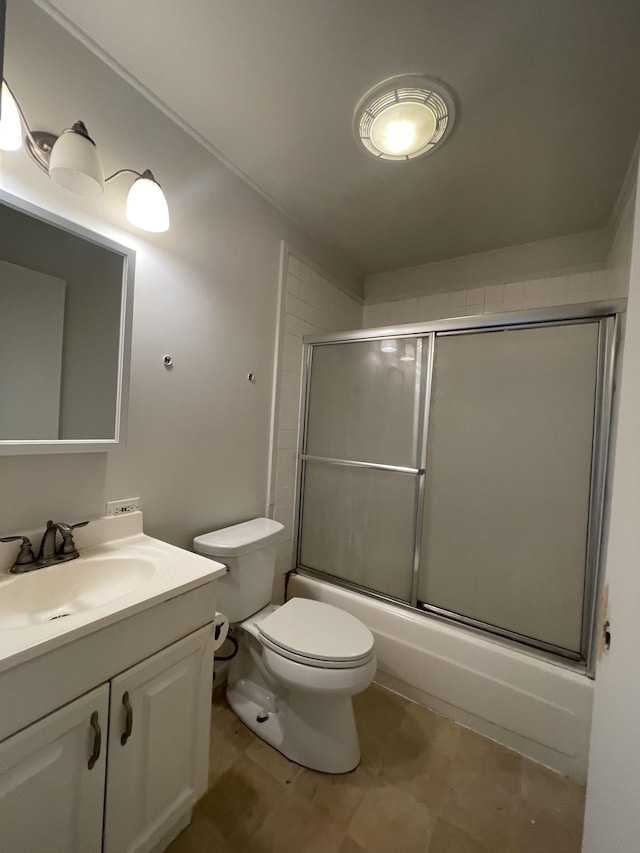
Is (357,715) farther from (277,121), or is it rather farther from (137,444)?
(277,121)

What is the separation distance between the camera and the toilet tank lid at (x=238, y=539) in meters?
1.45

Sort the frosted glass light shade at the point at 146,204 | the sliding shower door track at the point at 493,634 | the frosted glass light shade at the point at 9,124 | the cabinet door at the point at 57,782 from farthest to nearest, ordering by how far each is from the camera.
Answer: the sliding shower door track at the point at 493,634 → the frosted glass light shade at the point at 146,204 → the frosted glass light shade at the point at 9,124 → the cabinet door at the point at 57,782

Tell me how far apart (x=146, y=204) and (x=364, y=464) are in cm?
147

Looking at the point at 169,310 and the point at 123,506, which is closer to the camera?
the point at 123,506

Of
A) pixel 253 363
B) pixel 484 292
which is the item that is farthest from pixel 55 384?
pixel 484 292

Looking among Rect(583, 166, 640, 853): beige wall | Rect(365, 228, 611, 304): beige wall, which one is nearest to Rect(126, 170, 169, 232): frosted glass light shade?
Rect(583, 166, 640, 853): beige wall

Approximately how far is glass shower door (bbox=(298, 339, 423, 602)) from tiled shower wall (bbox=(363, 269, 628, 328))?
0.66 metres

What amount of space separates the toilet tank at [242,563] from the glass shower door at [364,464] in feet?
1.59

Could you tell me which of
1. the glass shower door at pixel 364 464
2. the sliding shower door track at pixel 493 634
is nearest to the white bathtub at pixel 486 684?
the sliding shower door track at pixel 493 634

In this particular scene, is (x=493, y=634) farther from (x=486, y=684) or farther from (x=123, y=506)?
(x=123, y=506)

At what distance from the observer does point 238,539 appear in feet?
4.99

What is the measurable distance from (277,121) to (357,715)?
97.8 inches

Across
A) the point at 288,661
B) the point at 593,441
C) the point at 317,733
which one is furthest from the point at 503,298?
the point at 317,733

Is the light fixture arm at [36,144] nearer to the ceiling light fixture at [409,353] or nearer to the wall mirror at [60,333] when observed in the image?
the wall mirror at [60,333]
